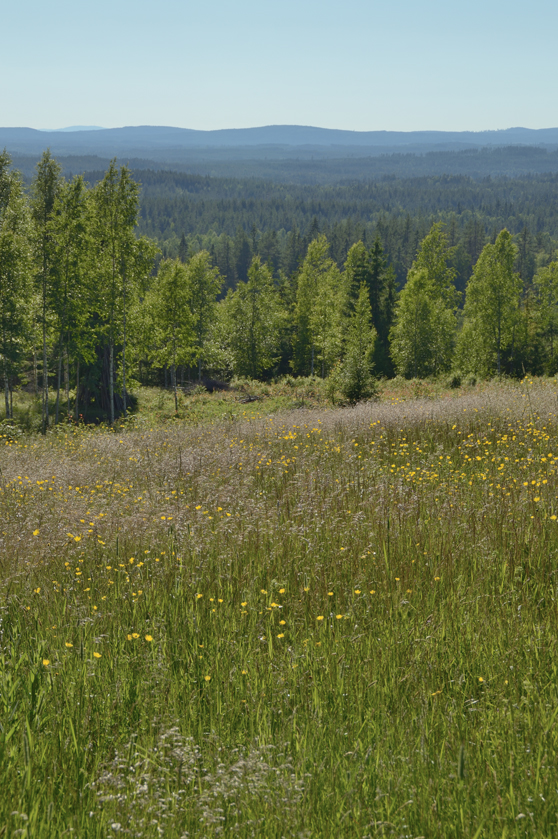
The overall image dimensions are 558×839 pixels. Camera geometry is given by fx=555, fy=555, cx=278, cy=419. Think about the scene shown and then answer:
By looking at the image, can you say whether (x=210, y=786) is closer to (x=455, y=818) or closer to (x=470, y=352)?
(x=455, y=818)

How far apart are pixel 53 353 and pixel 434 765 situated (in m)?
36.1

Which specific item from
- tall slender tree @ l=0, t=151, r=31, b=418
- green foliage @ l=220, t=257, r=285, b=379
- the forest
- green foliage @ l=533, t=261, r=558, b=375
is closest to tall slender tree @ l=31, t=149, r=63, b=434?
the forest

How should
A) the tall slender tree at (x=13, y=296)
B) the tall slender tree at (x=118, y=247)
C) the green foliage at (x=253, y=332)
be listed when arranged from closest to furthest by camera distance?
1. the tall slender tree at (x=13, y=296)
2. the tall slender tree at (x=118, y=247)
3. the green foliage at (x=253, y=332)

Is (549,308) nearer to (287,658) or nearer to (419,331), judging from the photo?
(419,331)

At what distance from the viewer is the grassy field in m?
2.05

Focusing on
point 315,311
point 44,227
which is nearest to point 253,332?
point 315,311

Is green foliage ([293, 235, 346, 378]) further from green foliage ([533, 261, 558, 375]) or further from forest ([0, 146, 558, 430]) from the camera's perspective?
green foliage ([533, 261, 558, 375])

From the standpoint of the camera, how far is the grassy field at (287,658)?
2049 millimetres

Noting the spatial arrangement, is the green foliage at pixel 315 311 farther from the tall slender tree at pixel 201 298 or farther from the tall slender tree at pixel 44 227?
the tall slender tree at pixel 44 227

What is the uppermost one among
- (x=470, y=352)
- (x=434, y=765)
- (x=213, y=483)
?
(x=434, y=765)

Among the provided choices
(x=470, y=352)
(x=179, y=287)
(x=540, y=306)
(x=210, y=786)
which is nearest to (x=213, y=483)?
(x=210, y=786)

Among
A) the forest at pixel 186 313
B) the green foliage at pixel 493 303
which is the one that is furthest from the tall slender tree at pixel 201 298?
the green foliage at pixel 493 303

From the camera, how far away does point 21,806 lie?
204cm

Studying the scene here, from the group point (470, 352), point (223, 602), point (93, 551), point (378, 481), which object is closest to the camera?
A: point (223, 602)
